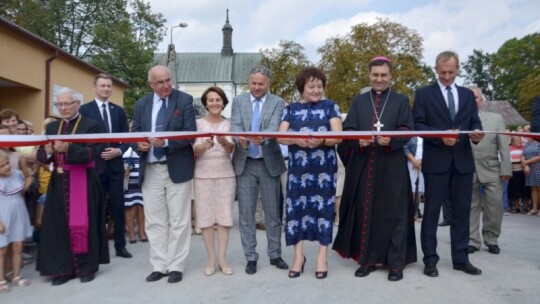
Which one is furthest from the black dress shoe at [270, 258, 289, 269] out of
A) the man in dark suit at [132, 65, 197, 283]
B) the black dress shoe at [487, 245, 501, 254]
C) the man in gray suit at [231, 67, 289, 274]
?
the black dress shoe at [487, 245, 501, 254]

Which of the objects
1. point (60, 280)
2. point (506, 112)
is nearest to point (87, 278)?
point (60, 280)

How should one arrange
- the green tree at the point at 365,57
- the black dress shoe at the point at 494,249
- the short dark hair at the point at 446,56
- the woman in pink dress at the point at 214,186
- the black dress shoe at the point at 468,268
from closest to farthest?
the black dress shoe at the point at 468,268, the short dark hair at the point at 446,56, the woman in pink dress at the point at 214,186, the black dress shoe at the point at 494,249, the green tree at the point at 365,57

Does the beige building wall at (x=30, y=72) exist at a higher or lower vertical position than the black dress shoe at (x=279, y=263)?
higher

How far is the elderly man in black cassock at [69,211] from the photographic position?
5.12 m

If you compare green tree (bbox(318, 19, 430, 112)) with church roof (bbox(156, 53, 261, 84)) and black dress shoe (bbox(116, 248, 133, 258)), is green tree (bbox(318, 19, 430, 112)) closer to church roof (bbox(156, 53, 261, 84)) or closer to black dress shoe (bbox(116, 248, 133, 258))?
black dress shoe (bbox(116, 248, 133, 258))

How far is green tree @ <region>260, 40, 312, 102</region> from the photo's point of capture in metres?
37.9

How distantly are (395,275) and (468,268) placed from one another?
0.84m

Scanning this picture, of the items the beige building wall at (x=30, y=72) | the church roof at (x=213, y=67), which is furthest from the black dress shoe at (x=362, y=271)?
the church roof at (x=213, y=67)

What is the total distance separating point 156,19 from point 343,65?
18.2m

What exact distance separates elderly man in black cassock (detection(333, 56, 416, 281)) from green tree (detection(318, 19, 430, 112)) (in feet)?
92.1

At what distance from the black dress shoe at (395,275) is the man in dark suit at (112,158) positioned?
3.36 meters

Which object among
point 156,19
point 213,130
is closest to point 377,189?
point 213,130

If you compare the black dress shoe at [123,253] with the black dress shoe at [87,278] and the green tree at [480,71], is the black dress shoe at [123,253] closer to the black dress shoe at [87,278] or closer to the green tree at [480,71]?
the black dress shoe at [87,278]

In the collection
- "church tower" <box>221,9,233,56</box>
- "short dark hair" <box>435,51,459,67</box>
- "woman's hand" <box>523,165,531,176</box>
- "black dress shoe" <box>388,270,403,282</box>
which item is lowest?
"black dress shoe" <box>388,270,403,282</box>
